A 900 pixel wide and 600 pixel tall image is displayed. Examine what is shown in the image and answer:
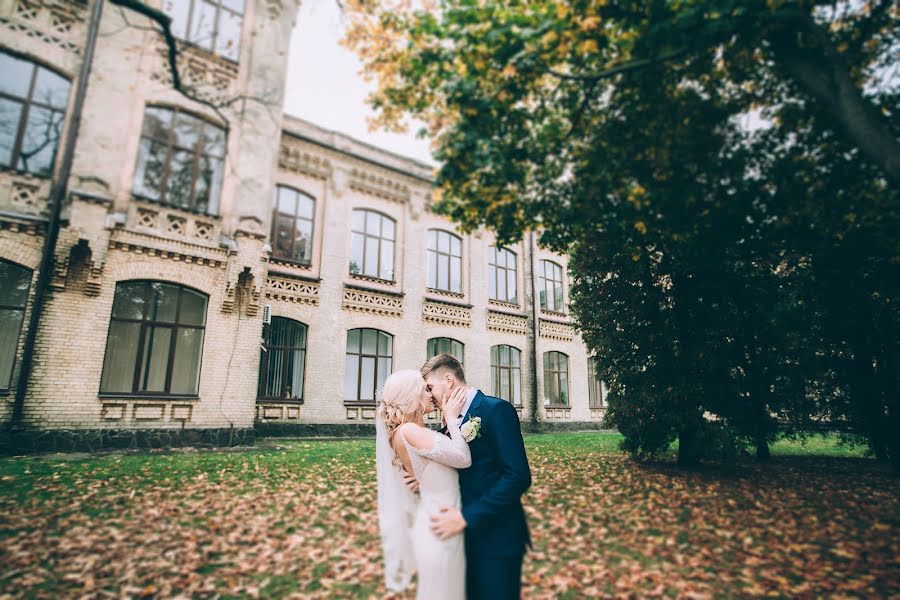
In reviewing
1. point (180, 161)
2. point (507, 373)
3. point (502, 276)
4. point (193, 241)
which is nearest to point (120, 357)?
point (193, 241)

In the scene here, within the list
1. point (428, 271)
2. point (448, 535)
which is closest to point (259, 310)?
point (428, 271)

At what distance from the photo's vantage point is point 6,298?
1027cm

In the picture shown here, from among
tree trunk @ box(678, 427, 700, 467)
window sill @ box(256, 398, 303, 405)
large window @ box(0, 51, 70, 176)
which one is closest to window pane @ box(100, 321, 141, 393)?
window sill @ box(256, 398, 303, 405)

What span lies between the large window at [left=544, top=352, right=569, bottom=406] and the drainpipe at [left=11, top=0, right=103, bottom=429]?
1816cm

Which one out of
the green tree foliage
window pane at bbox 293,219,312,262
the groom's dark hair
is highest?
window pane at bbox 293,219,312,262

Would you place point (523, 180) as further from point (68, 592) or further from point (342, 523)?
point (68, 592)

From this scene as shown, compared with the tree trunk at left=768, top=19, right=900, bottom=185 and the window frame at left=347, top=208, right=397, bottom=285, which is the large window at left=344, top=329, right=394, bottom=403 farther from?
the tree trunk at left=768, top=19, right=900, bottom=185

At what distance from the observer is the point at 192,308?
40.3ft

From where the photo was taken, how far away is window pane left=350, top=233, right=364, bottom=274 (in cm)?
1702

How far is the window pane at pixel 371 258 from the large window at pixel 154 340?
6.27m

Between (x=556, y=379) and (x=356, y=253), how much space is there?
1153 cm

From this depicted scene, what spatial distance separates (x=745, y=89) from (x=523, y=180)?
3.89 m

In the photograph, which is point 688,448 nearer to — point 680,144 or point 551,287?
point 680,144

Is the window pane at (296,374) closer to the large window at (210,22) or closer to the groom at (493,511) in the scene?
the large window at (210,22)
